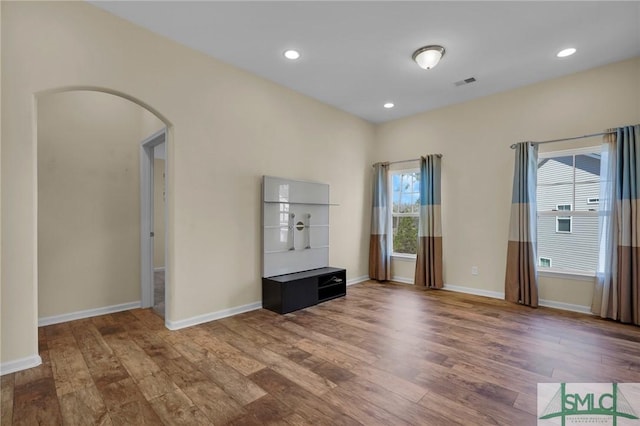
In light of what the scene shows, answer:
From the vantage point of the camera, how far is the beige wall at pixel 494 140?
3502 millimetres

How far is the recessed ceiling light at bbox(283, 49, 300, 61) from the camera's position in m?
3.23

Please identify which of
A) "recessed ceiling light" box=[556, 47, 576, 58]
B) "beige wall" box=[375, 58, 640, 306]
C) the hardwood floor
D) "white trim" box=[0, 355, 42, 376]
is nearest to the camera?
the hardwood floor

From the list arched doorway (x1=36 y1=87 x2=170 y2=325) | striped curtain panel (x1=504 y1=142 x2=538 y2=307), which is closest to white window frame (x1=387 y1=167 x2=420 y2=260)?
striped curtain panel (x1=504 y1=142 x2=538 y2=307)

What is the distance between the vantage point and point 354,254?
5.30 m

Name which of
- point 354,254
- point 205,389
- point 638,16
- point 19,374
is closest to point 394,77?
point 638,16

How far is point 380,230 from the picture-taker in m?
5.35

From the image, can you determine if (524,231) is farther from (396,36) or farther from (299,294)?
(299,294)

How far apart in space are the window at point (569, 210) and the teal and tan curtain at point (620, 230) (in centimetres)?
22

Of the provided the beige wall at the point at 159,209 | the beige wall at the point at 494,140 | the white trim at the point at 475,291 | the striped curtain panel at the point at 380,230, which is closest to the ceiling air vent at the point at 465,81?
the beige wall at the point at 494,140

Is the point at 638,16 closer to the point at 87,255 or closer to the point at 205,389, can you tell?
the point at 205,389

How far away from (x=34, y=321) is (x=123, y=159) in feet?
7.19

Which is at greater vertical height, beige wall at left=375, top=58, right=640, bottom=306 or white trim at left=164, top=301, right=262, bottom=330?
beige wall at left=375, top=58, right=640, bottom=306

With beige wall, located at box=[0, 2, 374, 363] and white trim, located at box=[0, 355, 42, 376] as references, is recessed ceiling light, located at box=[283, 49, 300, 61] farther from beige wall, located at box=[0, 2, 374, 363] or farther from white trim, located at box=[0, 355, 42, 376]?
white trim, located at box=[0, 355, 42, 376]

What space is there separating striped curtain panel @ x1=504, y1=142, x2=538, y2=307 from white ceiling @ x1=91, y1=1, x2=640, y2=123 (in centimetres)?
110
